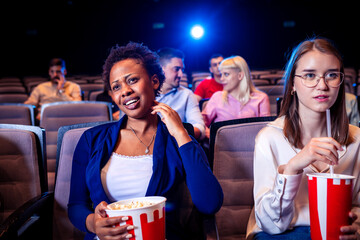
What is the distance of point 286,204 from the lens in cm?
109

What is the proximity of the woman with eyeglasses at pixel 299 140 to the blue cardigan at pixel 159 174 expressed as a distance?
7.7 inches

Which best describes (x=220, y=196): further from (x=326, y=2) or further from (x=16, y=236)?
(x=326, y=2)

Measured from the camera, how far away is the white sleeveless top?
128cm

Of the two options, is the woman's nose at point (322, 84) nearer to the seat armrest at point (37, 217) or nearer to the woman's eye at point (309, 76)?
the woman's eye at point (309, 76)

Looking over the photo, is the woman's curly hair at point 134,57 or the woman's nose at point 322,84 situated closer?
Answer: the woman's nose at point 322,84

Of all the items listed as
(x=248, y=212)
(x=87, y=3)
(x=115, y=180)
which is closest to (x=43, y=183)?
(x=115, y=180)

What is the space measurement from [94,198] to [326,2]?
11.2 meters

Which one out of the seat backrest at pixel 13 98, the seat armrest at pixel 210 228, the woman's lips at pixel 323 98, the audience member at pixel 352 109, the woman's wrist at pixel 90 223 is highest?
the seat backrest at pixel 13 98

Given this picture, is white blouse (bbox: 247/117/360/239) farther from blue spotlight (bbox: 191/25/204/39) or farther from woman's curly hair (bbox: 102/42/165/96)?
blue spotlight (bbox: 191/25/204/39)

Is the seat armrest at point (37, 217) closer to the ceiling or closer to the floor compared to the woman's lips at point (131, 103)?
closer to the floor

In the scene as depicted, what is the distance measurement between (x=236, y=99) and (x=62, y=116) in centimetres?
159

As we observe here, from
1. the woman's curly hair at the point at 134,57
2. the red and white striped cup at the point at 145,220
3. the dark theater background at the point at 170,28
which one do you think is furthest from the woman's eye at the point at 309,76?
the dark theater background at the point at 170,28

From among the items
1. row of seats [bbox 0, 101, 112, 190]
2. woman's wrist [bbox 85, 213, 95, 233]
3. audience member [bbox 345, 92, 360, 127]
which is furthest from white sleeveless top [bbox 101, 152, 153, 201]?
audience member [bbox 345, 92, 360, 127]

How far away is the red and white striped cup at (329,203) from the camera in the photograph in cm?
84
